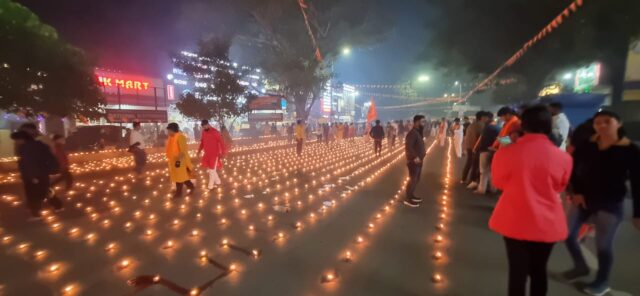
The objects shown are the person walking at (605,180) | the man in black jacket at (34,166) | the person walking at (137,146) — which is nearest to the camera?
the person walking at (605,180)

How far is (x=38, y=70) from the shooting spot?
38.7ft

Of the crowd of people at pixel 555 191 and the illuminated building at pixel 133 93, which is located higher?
the illuminated building at pixel 133 93

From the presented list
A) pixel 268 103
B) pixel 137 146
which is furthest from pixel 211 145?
pixel 268 103

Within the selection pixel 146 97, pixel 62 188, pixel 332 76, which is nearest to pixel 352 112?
pixel 332 76

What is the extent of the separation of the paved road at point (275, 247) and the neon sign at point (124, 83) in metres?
17.7

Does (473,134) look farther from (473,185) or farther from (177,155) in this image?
(177,155)

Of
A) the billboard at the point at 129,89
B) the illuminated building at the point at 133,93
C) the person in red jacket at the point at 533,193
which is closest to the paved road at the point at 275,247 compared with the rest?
the person in red jacket at the point at 533,193

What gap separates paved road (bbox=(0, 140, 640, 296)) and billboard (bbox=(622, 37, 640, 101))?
1766 cm

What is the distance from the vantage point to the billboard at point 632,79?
1817 centimetres

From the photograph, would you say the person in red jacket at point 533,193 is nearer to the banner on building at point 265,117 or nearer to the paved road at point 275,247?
the paved road at point 275,247

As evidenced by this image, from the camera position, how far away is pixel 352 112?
68312 millimetres

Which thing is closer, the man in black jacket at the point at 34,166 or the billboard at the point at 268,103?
the man in black jacket at the point at 34,166

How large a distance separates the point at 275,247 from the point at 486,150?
4.95m

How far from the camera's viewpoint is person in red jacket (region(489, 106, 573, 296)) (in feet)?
7.43
